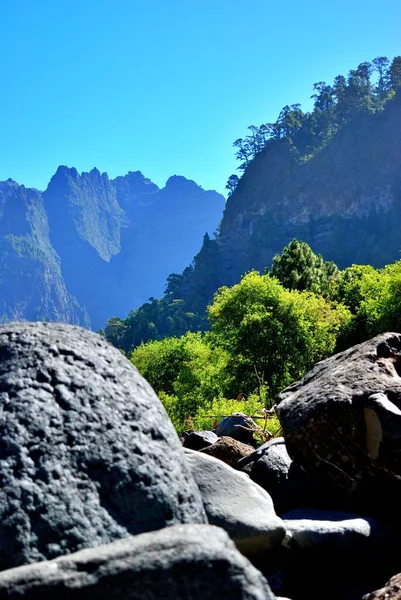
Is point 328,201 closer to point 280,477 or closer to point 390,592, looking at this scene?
point 280,477

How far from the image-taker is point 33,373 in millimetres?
3670

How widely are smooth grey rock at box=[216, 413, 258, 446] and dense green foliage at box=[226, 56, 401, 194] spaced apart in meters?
140

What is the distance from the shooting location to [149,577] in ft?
8.25

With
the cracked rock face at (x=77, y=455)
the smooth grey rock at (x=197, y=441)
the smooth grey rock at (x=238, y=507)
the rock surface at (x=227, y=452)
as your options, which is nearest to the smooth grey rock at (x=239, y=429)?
the smooth grey rock at (x=197, y=441)

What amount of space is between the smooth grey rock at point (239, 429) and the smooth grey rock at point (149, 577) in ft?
28.9

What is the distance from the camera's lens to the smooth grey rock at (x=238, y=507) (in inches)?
196

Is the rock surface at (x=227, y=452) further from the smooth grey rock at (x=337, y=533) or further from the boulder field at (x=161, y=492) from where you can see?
the smooth grey rock at (x=337, y=533)

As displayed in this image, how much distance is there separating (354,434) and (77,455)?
12.8 ft

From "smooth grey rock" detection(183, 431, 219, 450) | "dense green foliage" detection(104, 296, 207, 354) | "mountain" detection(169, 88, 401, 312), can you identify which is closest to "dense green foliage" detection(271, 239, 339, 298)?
"smooth grey rock" detection(183, 431, 219, 450)

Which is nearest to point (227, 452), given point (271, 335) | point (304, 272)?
point (271, 335)

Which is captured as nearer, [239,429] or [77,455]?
[77,455]

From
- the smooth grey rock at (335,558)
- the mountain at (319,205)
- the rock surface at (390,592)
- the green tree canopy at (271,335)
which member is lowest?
the rock surface at (390,592)

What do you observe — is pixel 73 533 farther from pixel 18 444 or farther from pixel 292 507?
pixel 292 507

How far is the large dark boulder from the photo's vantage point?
624 cm
